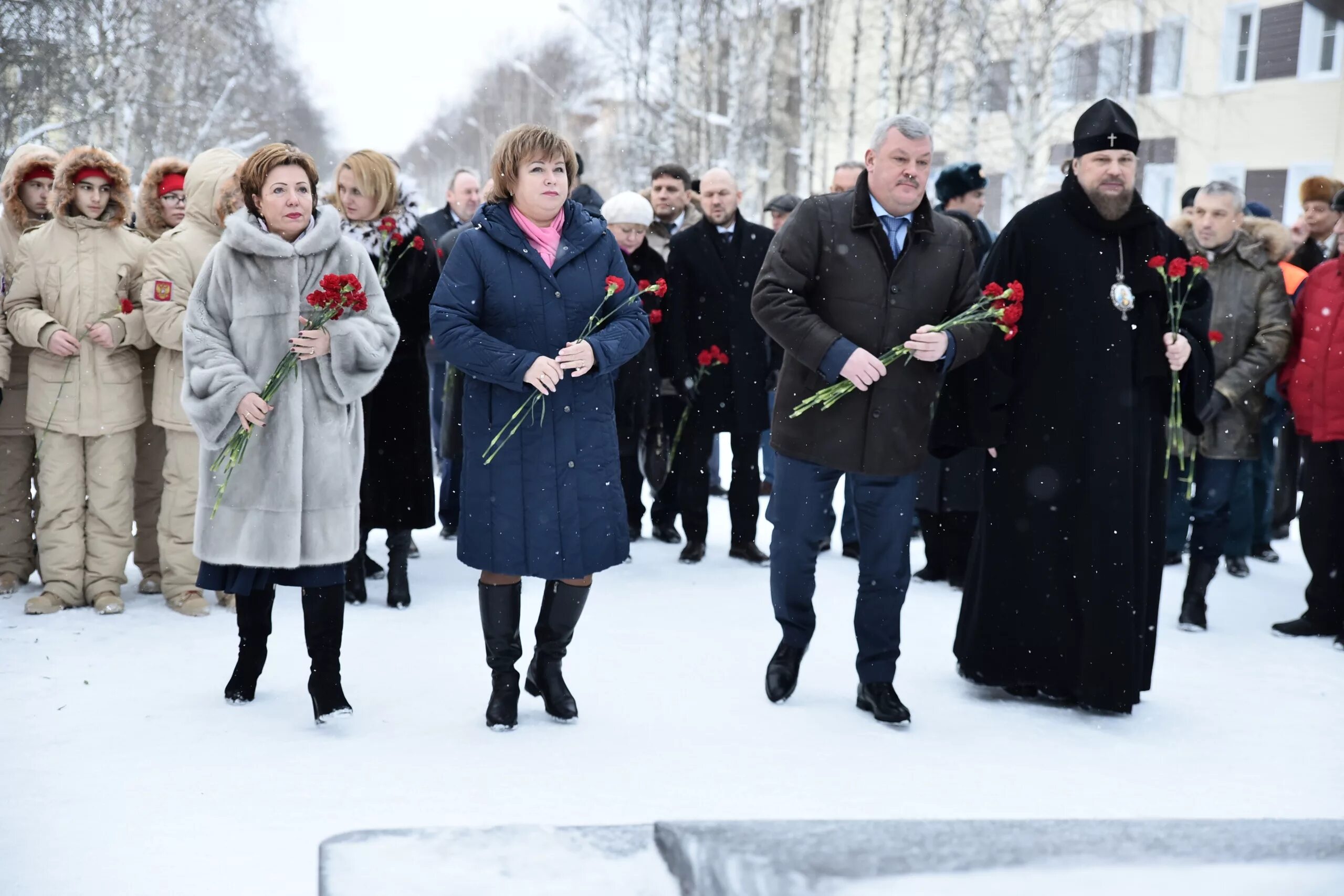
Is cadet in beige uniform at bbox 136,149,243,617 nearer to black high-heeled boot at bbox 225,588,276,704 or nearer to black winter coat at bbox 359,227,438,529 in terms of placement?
black winter coat at bbox 359,227,438,529

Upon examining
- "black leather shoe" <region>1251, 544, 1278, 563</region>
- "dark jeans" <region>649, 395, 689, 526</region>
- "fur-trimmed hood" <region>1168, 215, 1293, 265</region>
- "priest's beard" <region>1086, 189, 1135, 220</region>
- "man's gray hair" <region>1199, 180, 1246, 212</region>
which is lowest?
"black leather shoe" <region>1251, 544, 1278, 563</region>

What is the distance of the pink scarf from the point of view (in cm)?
473

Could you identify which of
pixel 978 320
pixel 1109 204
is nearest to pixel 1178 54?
pixel 1109 204

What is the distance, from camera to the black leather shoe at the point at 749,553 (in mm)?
8086

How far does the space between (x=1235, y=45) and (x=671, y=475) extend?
67.5ft

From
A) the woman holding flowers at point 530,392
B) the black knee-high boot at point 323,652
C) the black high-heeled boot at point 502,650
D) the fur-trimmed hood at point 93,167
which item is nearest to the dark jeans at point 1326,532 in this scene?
the woman holding flowers at point 530,392

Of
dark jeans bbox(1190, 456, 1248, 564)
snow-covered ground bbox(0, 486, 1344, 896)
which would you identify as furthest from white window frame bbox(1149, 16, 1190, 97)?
snow-covered ground bbox(0, 486, 1344, 896)

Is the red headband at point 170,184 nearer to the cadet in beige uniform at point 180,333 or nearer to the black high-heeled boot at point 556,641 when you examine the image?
the cadet in beige uniform at point 180,333

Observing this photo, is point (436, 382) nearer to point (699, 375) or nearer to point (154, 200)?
point (699, 375)

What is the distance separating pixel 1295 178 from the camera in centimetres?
2334

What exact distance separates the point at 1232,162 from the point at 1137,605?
22131 mm

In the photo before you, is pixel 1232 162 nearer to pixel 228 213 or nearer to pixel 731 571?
pixel 731 571

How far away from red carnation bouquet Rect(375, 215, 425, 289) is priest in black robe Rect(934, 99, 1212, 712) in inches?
113

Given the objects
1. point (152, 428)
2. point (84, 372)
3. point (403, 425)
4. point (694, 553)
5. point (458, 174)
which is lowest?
point (694, 553)
